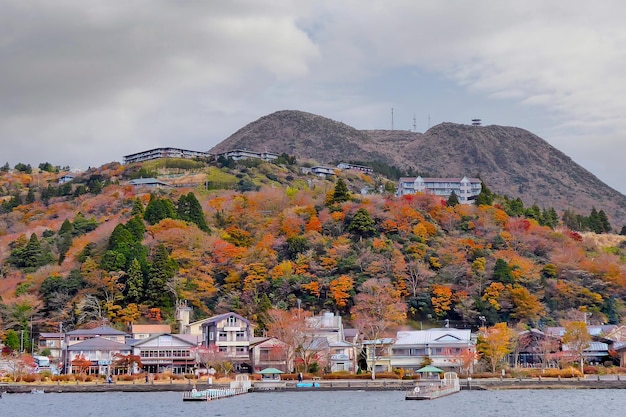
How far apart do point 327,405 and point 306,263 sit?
35.8 m

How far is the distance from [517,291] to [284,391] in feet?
91.4

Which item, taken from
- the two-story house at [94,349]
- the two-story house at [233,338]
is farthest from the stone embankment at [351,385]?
the two-story house at [233,338]

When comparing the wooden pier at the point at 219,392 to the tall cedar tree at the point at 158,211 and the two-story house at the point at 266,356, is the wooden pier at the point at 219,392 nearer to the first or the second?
the two-story house at the point at 266,356

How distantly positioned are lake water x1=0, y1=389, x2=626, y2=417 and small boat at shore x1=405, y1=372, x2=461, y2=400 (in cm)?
69

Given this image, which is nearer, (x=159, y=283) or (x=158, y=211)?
(x=159, y=283)

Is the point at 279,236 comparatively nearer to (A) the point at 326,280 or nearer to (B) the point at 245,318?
(A) the point at 326,280

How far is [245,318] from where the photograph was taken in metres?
76.9

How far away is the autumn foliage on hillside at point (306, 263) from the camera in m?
80.6

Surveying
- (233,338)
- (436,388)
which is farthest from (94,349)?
(436,388)

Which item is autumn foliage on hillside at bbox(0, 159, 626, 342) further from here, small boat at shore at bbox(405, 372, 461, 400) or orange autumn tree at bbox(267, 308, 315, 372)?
small boat at shore at bbox(405, 372, 461, 400)

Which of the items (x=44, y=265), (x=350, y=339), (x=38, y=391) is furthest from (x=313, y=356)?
(x=44, y=265)

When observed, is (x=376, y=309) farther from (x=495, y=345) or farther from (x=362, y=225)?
(x=362, y=225)

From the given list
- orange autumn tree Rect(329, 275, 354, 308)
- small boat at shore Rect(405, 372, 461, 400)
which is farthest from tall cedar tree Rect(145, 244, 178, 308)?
small boat at shore Rect(405, 372, 461, 400)

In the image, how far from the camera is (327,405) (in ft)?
166
